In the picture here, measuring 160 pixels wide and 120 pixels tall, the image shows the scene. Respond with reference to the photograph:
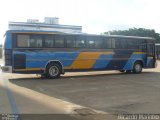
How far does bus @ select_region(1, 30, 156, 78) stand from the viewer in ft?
61.6

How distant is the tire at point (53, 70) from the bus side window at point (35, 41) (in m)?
1.44

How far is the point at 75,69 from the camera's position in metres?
21.2

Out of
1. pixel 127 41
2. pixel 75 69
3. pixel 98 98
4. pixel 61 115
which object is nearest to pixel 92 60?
pixel 75 69

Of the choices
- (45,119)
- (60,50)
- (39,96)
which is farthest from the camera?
(60,50)

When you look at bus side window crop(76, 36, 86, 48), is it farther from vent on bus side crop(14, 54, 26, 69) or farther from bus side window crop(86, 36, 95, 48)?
vent on bus side crop(14, 54, 26, 69)

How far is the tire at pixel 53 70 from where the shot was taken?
19828mm

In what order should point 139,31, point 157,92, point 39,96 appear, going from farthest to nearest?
point 139,31
point 157,92
point 39,96

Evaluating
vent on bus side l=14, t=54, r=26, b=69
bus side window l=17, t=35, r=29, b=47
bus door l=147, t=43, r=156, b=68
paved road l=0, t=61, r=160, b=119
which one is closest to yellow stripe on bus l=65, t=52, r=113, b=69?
vent on bus side l=14, t=54, r=26, b=69

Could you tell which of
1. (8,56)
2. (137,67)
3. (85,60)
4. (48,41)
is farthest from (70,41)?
(137,67)

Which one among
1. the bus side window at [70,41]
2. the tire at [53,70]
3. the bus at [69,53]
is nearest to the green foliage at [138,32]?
the bus at [69,53]

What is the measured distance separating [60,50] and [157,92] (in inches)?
307

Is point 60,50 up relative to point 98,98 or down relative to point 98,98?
up

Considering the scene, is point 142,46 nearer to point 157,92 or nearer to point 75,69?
point 75,69

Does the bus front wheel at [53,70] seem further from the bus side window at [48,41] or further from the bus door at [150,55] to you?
the bus door at [150,55]
